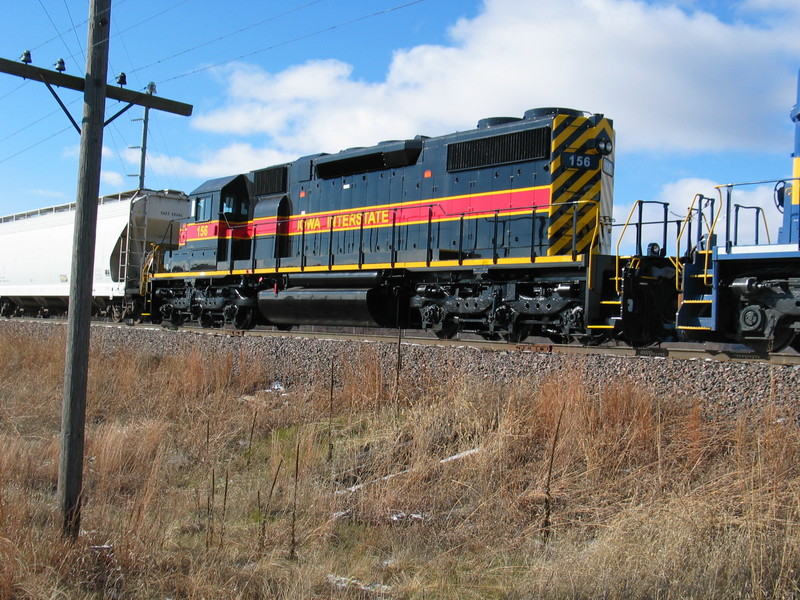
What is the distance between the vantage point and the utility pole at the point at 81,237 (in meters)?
4.65

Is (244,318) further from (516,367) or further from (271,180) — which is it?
(516,367)

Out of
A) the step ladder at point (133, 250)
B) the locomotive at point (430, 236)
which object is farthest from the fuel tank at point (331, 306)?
the step ladder at point (133, 250)

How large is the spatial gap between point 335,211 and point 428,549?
10216 millimetres

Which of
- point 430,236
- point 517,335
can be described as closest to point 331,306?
point 430,236

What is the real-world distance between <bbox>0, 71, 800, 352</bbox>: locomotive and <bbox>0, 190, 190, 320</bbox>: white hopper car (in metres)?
2.19

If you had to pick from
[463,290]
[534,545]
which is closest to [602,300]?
[463,290]

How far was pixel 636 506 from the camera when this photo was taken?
516cm

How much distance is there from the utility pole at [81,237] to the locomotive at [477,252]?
22.3ft

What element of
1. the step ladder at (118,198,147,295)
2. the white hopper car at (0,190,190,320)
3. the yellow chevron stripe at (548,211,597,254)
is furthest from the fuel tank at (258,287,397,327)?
the step ladder at (118,198,147,295)

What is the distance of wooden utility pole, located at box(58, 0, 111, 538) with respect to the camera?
15.2 feet

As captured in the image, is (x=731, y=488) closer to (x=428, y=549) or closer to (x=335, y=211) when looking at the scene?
(x=428, y=549)

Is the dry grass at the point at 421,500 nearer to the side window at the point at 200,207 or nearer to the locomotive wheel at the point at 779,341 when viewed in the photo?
the locomotive wheel at the point at 779,341

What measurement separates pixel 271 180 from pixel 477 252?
619 centimetres

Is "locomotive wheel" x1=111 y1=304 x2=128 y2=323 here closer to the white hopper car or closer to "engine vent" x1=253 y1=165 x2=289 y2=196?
the white hopper car
